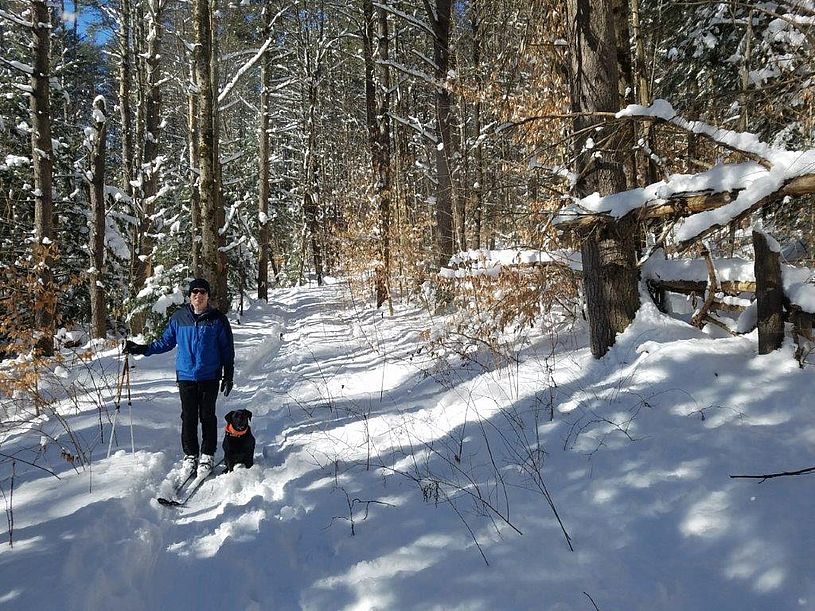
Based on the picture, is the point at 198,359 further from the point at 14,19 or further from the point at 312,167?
the point at 312,167

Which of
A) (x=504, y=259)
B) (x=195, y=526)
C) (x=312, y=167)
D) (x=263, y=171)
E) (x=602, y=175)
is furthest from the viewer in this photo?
(x=312, y=167)

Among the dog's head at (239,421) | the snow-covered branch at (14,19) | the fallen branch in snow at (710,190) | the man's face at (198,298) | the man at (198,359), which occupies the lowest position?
the dog's head at (239,421)

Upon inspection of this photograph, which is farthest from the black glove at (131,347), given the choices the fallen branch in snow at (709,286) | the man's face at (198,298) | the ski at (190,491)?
the fallen branch in snow at (709,286)

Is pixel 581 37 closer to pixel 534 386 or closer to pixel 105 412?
pixel 534 386

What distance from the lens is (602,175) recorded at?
5.31 meters

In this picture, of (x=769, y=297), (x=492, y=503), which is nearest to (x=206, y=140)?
(x=492, y=503)

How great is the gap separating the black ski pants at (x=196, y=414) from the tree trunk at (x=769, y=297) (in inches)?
198

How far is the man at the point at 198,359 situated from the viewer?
477cm

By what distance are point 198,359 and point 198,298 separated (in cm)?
60

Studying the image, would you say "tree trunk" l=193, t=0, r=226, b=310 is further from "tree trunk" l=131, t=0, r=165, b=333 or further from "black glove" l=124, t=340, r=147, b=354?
"black glove" l=124, t=340, r=147, b=354

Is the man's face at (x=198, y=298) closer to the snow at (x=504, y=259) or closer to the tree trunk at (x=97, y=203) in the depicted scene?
the snow at (x=504, y=259)

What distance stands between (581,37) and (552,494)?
15.4ft

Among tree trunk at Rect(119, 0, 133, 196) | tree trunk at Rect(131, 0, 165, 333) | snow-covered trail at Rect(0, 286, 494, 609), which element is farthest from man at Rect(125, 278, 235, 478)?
tree trunk at Rect(119, 0, 133, 196)

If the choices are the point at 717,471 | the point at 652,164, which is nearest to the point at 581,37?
the point at 652,164
